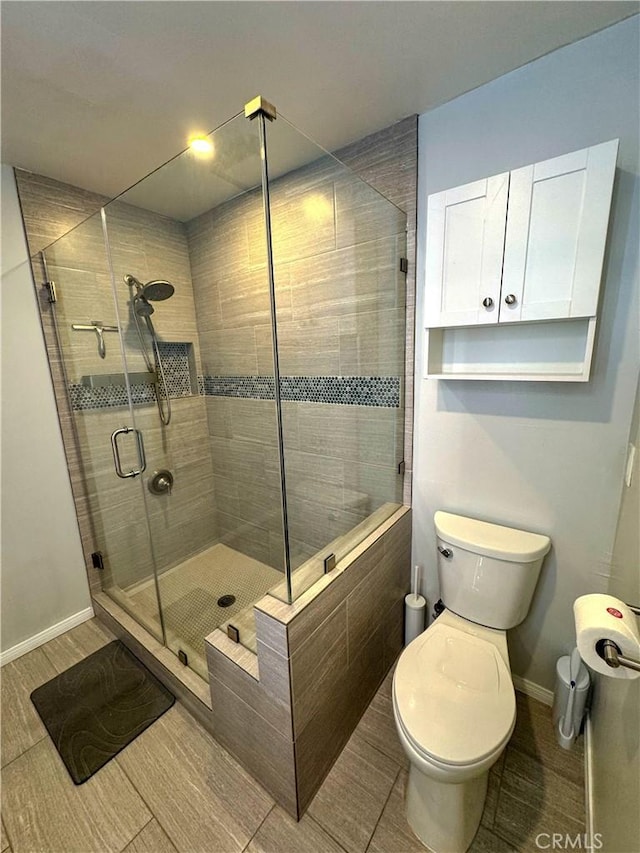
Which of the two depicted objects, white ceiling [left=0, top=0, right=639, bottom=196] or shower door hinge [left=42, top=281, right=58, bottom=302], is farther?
shower door hinge [left=42, top=281, right=58, bottom=302]

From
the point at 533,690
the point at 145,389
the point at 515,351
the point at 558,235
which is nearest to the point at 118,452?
the point at 145,389

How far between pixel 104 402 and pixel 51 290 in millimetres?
637

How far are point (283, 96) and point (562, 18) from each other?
895 mm

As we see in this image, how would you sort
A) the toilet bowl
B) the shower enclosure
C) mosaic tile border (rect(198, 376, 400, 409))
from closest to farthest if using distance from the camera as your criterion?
the toilet bowl < the shower enclosure < mosaic tile border (rect(198, 376, 400, 409))

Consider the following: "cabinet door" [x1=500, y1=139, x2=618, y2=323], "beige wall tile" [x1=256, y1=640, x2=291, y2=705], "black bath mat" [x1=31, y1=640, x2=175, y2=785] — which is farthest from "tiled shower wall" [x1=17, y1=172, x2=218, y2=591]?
"cabinet door" [x1=500, y1=139, x2=618, y2=323]

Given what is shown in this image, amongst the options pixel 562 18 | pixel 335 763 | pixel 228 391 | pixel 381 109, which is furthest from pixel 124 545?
pixel 562 18

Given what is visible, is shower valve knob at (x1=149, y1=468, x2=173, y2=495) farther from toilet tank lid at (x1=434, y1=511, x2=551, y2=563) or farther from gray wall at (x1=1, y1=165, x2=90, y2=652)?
toilet tank lid at (x1=434, y1=511, x2=551, y2=563)

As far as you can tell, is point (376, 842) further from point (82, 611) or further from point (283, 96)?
Answer: point (283, 96)

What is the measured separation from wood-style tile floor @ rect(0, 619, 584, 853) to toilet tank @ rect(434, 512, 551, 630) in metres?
0.50

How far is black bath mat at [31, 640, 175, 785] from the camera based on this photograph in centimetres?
133

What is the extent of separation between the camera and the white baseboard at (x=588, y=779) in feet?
3.36

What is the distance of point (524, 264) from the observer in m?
1.10

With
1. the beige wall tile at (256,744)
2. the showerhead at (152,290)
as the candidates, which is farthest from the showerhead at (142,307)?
the beige wall tile at (256,744)

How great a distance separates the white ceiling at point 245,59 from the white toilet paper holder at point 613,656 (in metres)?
1.65
